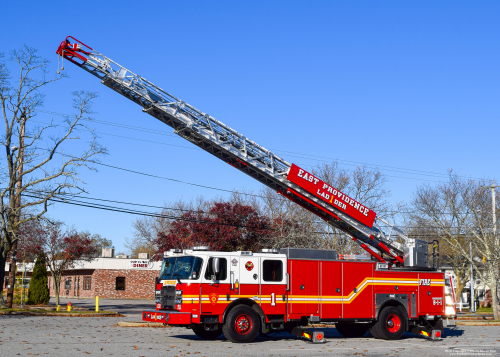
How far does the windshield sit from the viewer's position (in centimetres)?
1552

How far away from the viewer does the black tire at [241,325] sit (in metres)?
15.4

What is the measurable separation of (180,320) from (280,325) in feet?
9.82

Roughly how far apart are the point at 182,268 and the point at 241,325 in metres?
2.28

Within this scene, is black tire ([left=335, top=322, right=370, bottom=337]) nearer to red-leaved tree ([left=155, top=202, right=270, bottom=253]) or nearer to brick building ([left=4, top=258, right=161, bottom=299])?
red-leaved tree ([left=155, top=202, right=270, bottom=253])

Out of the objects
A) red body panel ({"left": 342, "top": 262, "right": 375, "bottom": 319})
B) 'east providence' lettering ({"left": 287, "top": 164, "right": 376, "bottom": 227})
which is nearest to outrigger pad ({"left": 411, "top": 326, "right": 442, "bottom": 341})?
red body panel ({"left": 342, "top": 262, "right": 375, "bottom": 319})

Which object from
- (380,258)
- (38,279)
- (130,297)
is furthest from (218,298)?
(130,297)

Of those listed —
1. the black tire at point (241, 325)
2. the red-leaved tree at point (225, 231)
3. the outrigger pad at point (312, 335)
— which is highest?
the red-leaved tree at point (225, 231)

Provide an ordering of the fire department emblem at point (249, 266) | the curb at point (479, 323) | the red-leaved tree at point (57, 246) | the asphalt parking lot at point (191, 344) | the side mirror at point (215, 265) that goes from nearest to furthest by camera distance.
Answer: the asphalt parking lot at point (191, 344) < the side mirror at point (215, 265) < the fire department emblem at point (249, 266) < the curb at point (479, 323) < the red-leaved tree at point (57, 246)

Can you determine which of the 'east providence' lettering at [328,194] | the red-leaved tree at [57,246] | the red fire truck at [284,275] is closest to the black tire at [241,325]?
the red fire truck at [284,275]

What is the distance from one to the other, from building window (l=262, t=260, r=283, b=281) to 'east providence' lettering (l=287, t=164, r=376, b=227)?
3.41m

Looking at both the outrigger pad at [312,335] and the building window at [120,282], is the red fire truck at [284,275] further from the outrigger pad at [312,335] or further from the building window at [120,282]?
the building window at [120,282]

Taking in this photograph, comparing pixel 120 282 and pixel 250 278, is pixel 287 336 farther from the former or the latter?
pixel 120 282

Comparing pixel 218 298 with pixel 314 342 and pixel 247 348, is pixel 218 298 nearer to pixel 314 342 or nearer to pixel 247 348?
pixel 247 348

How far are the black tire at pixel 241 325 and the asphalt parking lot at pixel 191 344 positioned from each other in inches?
10.4
